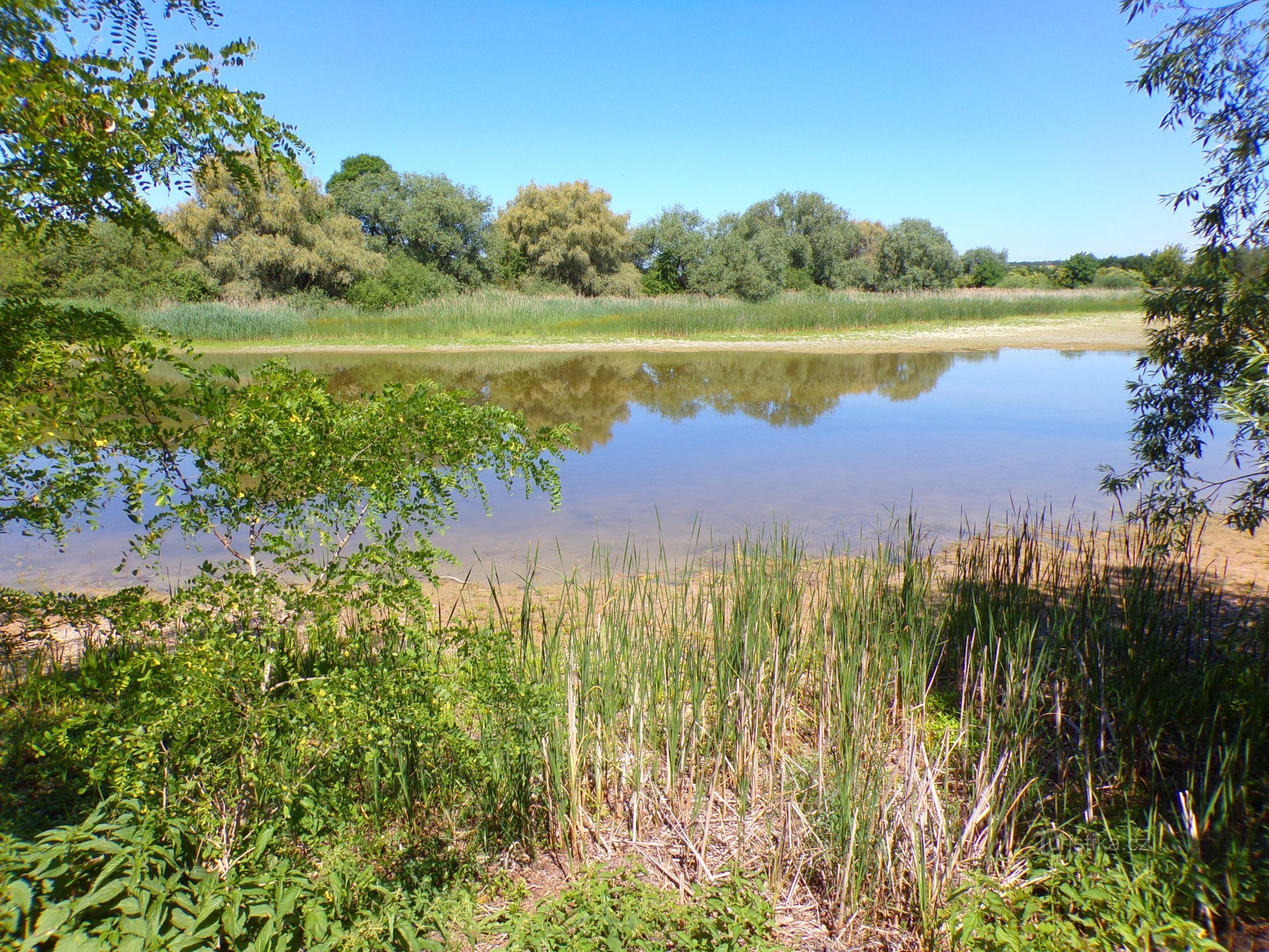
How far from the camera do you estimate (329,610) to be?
2.48 meters

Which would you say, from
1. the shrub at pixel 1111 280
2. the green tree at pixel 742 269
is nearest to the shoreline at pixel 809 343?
the green tree at pixel 742 269

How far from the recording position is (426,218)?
3841 cm

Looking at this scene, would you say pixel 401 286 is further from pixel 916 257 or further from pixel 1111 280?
pixel 1111 280

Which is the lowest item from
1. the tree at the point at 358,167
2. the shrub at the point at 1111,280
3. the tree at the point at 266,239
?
the shrub at the point at 1111,280

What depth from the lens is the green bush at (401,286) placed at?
32969mm

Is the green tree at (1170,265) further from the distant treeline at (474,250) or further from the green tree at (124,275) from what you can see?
the green tree at (124,275)

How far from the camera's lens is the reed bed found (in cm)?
271

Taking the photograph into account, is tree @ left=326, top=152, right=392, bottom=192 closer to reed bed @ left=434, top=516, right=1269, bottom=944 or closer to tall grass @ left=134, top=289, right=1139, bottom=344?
tall grass @ left=134, top=289, right=1139, bottom=344

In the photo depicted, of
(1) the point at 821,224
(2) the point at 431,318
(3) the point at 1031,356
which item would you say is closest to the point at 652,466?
(3) the point at 1031,356

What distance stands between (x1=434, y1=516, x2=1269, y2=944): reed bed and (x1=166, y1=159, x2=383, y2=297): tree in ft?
102

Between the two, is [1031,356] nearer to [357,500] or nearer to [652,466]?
[652,466]

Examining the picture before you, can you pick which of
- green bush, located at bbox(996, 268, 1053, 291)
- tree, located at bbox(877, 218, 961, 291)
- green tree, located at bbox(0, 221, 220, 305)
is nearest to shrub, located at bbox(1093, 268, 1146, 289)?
green bush, located at bbox(996, 268, 1053, 291)

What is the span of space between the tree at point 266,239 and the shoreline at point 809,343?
7431mm

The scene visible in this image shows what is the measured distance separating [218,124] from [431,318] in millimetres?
25589
